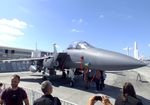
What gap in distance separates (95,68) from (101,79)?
56.6 inches

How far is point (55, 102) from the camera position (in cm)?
373

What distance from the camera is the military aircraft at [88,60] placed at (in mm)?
10773

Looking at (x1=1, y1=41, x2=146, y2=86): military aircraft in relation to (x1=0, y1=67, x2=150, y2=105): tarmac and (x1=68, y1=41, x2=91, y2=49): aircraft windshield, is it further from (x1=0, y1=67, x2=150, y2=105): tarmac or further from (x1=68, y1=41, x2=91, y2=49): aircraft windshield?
(x1=0, y1=67, x2=150, y2=105): tarmac

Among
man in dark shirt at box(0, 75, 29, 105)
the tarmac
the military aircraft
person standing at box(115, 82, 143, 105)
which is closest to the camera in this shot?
person standing at box(115, 82, 143, 105)

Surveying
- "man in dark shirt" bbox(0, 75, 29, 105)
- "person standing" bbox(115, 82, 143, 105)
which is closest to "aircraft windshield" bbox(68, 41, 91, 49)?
"man in dark shirt" bbox(0, 75, 29, 105)

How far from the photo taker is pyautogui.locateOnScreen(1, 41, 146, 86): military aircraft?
1077cm

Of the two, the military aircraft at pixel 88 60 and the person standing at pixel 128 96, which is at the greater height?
the military aircraft at pixel 88 60

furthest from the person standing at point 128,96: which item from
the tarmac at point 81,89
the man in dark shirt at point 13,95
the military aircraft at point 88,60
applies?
the military aircraft at point 88,60

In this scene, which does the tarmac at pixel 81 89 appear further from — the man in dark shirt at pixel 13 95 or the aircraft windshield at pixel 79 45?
the man in dark shirt at pixel 13 95

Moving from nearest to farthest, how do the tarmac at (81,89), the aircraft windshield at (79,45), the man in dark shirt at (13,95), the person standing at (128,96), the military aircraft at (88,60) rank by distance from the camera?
1. the person standing at (128,96)
2. the man in dark shirt at (13,95)
3. the military aircraft at (88,60)
4. the tarmac at (81,89)
5. the aircraft windshield at (79,45)

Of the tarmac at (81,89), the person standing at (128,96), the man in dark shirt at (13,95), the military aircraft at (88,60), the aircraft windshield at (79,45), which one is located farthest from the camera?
the aircraft windshield at (79,45)

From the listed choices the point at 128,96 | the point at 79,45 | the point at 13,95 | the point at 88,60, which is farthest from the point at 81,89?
the point at 128,96

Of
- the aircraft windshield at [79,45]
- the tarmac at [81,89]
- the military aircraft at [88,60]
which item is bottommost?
the tarmac at [81,89]

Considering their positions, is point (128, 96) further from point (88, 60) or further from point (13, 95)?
point (88, 60)
